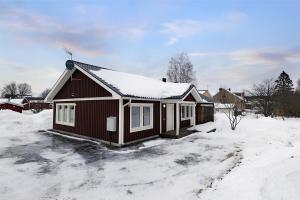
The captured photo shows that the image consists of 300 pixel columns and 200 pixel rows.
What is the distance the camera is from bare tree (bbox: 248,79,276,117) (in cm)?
3752

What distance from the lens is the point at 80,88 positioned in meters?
13.9

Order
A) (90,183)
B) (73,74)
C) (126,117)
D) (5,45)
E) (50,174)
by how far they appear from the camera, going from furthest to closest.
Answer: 1. (5,45)
2. (73,74)
3. (126,117)
4. (50,174)
5. (90,183)

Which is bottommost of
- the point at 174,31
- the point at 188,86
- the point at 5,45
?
the point at 188,86

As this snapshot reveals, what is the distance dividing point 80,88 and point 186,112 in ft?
30.3

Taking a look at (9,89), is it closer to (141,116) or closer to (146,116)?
(146,116)

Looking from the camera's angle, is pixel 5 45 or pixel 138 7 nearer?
pixel 138 7

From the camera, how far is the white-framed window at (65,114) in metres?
15.0

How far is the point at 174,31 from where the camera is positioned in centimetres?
1811

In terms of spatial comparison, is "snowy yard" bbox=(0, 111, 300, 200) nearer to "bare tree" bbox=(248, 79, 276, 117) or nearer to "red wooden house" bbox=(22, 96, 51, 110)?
"bare tree" bbox=(248, 79, 276, 117)

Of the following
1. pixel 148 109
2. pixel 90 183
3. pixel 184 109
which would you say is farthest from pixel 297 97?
pixel 90 183

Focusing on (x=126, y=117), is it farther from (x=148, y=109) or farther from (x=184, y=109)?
(x=184, y=109)

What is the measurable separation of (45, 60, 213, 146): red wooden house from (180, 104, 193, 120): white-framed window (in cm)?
177

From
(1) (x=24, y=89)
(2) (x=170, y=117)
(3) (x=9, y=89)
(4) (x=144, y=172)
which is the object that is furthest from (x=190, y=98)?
(1) (x=24, y=89)

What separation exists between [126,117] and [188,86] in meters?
6.96
